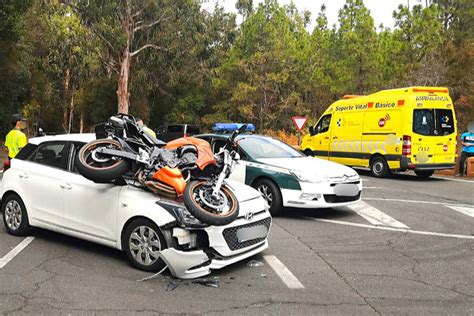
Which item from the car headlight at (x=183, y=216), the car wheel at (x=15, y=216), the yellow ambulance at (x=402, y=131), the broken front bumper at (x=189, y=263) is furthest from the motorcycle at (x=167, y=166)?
the yellow ambulance at (x=402, y=131)

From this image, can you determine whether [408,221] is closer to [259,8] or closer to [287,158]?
[287,158]

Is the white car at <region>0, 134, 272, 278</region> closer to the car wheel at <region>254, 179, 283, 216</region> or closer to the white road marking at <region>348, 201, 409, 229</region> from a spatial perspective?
the car wheel at <region>254, 179, 283, 216</region>

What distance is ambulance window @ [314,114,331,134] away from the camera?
16859mm

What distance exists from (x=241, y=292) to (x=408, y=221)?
4.60m

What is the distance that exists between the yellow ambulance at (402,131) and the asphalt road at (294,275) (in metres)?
6.40

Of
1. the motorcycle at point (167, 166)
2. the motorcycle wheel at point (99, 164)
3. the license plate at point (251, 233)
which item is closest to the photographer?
the motorcycle at point (167, 166)

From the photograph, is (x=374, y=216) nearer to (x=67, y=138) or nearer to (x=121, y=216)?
(x=121, y=216)

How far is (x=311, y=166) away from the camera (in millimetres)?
8273

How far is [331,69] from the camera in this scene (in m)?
36.2

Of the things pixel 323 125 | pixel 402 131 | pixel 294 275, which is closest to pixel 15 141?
pixel 294 275

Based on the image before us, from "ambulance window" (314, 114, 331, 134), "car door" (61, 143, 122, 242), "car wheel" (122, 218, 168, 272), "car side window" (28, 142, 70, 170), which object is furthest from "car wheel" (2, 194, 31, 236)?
"ambulance window" (314, 114, 331, 134)

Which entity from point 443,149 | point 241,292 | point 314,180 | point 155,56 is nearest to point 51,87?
point 155,56

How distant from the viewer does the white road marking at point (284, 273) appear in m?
4.84

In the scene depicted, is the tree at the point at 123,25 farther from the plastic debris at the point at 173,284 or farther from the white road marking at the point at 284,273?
the plastic debris at the point at 173,284
